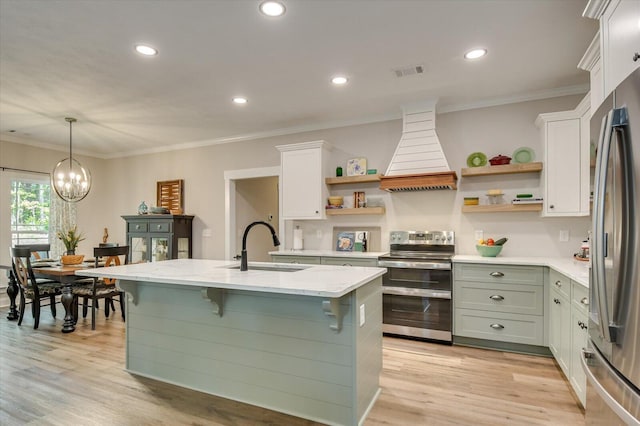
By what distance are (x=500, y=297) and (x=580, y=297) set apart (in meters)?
1.15

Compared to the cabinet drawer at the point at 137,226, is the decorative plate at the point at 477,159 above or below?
above

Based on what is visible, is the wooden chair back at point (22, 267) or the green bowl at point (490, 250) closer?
the green bowl at point (490, 250)

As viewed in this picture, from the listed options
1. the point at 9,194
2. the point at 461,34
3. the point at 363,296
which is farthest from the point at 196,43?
the point at 9,194

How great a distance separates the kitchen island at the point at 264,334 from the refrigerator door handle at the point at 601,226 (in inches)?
42.7

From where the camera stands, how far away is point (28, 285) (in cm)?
431

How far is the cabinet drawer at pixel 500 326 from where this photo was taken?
325 cm

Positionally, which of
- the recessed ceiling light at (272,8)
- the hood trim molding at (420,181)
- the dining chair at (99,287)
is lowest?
the dining chair at (99,287)

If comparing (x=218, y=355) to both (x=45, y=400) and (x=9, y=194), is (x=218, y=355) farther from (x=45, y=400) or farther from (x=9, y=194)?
(x=9, y=194)

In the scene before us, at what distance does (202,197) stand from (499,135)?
4.55 m

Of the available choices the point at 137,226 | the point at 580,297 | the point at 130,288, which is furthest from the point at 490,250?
the point at 137,226

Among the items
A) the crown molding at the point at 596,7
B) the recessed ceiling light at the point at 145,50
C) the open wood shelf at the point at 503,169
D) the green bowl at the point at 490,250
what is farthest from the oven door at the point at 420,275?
the recessed ceiling light at the point at 145,50

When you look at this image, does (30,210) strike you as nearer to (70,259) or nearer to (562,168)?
(70,259)

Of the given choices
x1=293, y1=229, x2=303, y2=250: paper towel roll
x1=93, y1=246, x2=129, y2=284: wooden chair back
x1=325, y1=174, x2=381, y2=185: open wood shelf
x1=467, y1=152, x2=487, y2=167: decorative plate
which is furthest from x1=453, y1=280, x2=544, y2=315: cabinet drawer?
x1=93, y1=246, x2=129, y2=284: wooden chair back

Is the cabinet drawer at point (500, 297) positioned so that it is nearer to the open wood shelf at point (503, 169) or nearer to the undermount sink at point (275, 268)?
the open wood shelf at point (503, 169)
